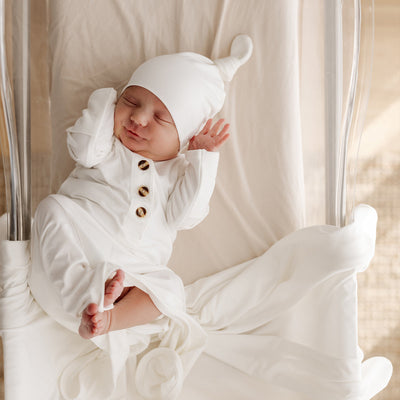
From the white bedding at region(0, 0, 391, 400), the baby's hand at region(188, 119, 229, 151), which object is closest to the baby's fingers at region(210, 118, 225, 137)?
the baby's hand at region(188, 119, 229, 151)

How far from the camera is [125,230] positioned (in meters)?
1.14

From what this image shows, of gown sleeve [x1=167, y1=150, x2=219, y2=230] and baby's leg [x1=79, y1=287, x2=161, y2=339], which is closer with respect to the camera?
baby's leg [x1=79, y1=287, x2=161, y2=339]

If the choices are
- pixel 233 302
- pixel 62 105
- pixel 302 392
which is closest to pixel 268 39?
pixel 62 105

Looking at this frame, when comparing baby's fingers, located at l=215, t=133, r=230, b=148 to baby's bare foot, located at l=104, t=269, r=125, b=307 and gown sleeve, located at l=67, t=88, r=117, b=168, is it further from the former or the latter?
baby's bare foot, located at l=104, t=269, r=125, b=307

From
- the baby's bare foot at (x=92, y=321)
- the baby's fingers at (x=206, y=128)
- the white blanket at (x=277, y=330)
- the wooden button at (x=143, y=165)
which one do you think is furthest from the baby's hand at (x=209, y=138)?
the baby's bare foot at (x=92, y=321)

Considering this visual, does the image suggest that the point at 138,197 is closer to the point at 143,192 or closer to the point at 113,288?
the point at 143,192

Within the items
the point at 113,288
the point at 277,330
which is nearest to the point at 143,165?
the point at 113,288

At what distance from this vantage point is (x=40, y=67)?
1.36 meters

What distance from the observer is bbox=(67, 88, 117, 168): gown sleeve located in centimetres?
114

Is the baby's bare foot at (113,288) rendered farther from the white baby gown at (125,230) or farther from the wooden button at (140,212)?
the wooden button at (140,212)

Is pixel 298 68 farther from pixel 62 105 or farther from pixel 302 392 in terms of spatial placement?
pixel 302 392

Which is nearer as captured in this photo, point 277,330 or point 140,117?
point 140,117

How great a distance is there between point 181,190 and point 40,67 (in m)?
0.52

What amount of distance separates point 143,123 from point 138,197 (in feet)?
0.53
